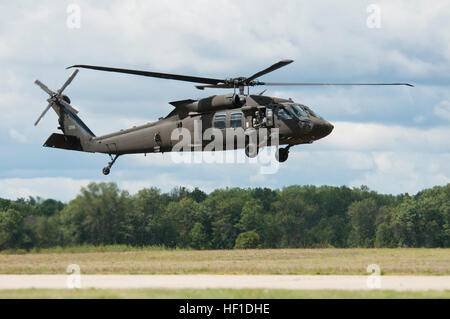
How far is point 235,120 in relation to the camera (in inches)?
1508

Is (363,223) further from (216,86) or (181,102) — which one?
(216,86)

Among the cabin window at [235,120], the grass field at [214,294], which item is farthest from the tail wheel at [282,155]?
the grass field at [214,294]

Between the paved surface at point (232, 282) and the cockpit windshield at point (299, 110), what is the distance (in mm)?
10811

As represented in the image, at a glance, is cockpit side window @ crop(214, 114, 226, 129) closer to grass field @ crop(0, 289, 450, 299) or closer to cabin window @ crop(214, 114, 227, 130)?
cabin window @ crop(214, 114, 227, 130)

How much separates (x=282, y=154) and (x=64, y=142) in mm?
14778

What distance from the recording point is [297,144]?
39188 millimetres

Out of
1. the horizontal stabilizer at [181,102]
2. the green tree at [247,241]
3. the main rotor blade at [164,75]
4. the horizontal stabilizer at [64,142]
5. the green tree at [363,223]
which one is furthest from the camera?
the green tree at [363,223]

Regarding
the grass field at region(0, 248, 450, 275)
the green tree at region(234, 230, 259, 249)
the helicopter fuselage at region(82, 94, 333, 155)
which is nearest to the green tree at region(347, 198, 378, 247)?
the green tree at region(234, 230, 259, 249)

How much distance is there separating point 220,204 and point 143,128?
5619 centimetres

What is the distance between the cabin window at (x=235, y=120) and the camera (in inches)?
1505

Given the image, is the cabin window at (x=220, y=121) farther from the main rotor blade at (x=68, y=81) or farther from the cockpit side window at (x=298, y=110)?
the main rotor blade at (x=68, y=81)

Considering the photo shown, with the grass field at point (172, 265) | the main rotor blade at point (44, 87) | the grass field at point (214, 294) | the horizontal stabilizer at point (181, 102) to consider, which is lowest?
the grass field at point (214, 294)

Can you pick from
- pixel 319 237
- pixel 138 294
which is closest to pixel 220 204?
pixel 319 237

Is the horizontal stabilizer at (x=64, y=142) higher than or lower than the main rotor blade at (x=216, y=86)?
lower
